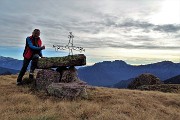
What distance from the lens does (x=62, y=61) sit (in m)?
21.5

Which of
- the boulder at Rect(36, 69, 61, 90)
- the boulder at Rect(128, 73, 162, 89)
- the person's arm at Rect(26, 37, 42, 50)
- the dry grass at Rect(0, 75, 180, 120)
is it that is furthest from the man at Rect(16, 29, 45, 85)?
the boulder at Rect(128, 73, 162, 89)

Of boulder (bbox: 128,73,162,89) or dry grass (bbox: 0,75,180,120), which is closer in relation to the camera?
dry grass (bbox: 0,75,180,120)

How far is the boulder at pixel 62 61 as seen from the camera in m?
21.1

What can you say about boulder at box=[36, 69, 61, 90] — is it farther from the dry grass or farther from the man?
the man

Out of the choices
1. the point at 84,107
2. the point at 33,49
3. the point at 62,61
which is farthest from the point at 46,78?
the point at 84,107

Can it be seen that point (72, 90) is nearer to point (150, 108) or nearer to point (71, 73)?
point (71, 73)

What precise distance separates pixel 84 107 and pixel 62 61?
5746mm

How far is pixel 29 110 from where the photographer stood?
1583 centimetres

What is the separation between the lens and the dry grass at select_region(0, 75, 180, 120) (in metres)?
15.0

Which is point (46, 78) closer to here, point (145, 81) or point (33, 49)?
point (33, 49)

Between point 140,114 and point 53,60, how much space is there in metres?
8.10

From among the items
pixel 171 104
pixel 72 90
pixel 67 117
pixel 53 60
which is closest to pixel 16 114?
pixel 67 117

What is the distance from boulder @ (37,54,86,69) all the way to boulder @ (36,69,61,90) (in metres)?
0.44

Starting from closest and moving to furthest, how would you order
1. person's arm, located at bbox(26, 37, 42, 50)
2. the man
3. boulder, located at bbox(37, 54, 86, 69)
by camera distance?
boulder, located at bbox(37, 54, 86, 69) < person's arm, located at bbox(26, 37, 42, 50) < the man
